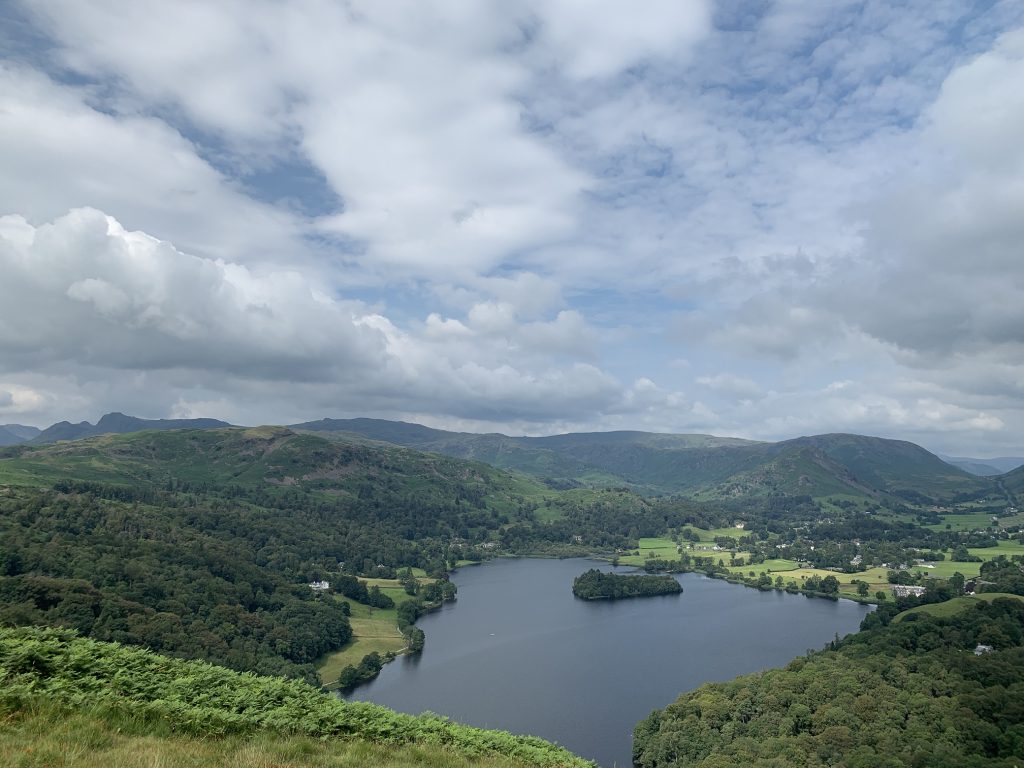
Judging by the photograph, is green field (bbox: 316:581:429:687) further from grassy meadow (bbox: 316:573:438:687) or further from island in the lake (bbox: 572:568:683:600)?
island in the lake (bbox: 572:568:683:600)

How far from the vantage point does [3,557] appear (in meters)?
104

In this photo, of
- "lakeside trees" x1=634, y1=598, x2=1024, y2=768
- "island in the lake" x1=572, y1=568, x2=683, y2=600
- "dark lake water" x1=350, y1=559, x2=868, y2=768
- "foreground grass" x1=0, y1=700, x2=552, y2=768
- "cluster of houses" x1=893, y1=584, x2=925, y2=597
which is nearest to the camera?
"foreground grass" x1=0, y1=700, x2=552, y2=768

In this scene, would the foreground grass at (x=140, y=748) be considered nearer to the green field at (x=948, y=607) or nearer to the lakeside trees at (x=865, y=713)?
the lakeside trees at (x=865, y=713)

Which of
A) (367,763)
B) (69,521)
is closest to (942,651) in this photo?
(367,763)

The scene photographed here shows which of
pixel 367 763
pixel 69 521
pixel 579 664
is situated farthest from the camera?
pixel 69 521

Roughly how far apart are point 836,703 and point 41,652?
74.0 m

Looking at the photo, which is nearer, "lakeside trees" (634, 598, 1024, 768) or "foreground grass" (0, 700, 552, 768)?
"foreground grass" (0, 700, 552, 768)

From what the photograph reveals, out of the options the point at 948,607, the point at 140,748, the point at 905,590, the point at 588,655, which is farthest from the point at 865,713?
the point at 905,590

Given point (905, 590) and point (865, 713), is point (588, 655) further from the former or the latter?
point (905, 590)

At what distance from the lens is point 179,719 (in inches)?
558

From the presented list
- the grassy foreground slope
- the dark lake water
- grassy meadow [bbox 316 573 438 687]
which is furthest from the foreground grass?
grassy meadow [bbox 316 573 438 687]

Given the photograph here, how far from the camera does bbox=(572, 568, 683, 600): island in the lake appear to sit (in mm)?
184625

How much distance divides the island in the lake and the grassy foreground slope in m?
175

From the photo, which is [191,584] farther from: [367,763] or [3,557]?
[367,763]
